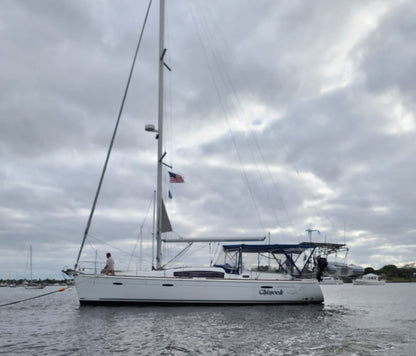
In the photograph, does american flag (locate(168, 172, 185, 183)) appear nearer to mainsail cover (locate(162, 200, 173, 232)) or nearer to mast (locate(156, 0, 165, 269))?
mast (locate(156, 0, 165, 269))

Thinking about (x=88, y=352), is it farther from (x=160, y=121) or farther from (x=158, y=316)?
(x=160, y=121)

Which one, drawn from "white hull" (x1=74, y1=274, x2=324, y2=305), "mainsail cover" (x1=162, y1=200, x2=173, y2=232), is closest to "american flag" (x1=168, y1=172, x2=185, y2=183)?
"mainsail cover" (x1=162, y1=200, x2=173, y2=232)

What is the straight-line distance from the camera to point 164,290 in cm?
2325

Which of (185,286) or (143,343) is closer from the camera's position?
(143,343)

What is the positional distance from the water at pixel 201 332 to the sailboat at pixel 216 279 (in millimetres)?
864

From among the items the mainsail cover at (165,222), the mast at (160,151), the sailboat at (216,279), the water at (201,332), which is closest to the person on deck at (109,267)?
the sailboat at (216,279)

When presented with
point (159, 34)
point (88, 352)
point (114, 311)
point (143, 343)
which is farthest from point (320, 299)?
point (159, 34)

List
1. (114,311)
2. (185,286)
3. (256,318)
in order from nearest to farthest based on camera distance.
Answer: (256,318)
(114,311)
(185,286)

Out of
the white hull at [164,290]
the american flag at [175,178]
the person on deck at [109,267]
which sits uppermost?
the american flag at [175,178]

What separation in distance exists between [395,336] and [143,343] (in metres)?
10.2

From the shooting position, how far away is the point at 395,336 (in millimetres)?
15742

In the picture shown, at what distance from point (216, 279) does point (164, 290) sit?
3248 millimetres

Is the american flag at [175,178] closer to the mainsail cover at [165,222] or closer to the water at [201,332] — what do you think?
the mainsail cover at [165,222]

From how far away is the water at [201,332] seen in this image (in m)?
13.0
